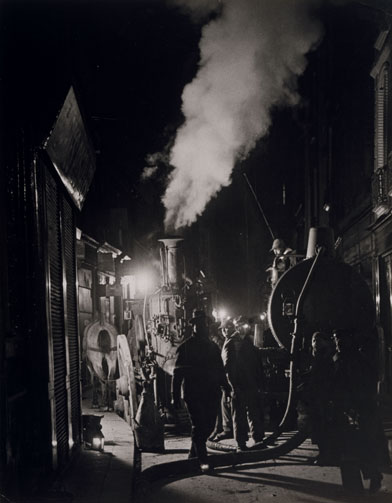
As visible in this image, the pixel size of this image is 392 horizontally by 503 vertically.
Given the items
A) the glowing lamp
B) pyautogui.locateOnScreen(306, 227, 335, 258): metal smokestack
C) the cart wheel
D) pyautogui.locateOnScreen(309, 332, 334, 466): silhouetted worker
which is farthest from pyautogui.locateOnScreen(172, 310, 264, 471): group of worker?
the cart wheel

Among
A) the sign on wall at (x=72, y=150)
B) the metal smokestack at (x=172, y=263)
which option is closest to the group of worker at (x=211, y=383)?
the sign on wall at (x=72, y=150)

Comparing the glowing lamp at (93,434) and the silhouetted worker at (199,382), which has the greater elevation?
the silhouetted worker at (199,382)

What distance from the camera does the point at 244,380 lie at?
10031mm

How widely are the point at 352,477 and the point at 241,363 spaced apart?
3808 mm

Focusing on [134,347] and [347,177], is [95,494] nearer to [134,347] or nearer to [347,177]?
[134,347]

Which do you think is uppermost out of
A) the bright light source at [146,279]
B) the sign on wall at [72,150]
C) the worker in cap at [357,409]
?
the sign on wall at [72,150]

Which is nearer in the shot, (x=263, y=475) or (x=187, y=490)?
(x=187, y=490)

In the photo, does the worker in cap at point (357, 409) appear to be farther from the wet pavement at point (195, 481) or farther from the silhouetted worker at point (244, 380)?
the silhouetted worker at point (244, 380)

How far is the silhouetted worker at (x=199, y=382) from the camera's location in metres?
8.42

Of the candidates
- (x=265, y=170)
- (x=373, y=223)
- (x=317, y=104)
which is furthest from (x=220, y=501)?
(x=265, y=170)

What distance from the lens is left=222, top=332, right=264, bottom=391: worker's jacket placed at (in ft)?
32.7

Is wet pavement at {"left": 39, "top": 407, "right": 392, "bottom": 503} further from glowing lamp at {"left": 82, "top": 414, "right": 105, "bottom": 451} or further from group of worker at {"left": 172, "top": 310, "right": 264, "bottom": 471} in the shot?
group of worker at {"left": 172, "top": 310, "right": 264, "bottom": 471}

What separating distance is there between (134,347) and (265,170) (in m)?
16.0

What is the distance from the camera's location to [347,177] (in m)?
20.7
